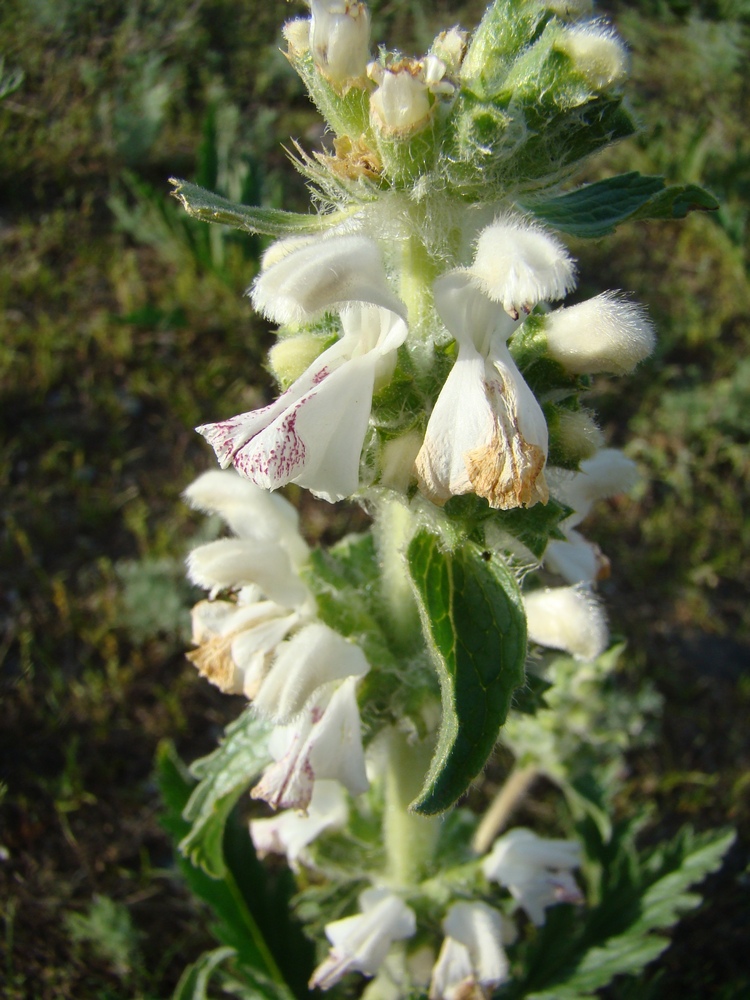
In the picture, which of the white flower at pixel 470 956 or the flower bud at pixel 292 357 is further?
the white flower at pixel 470 956

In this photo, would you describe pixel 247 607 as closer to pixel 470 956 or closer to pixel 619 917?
pixel 470 956

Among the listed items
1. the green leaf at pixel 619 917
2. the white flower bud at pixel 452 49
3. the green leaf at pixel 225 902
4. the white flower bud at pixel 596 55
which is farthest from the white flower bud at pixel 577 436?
the green leaf at pixel 619 917

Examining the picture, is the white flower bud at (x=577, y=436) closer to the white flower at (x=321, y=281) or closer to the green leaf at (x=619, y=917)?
the white flower at (x=321, y=281)

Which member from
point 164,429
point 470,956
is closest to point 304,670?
point 470,956

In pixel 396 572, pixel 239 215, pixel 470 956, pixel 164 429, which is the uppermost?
pixel 239 215

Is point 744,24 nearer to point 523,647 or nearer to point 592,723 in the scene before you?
point 592,723

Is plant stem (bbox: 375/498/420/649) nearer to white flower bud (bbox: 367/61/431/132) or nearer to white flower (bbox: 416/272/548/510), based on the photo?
white flower (bbox: 416/272/548/510)

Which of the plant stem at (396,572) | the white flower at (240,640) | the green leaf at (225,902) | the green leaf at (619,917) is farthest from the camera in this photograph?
the green leaf at (619,917)
